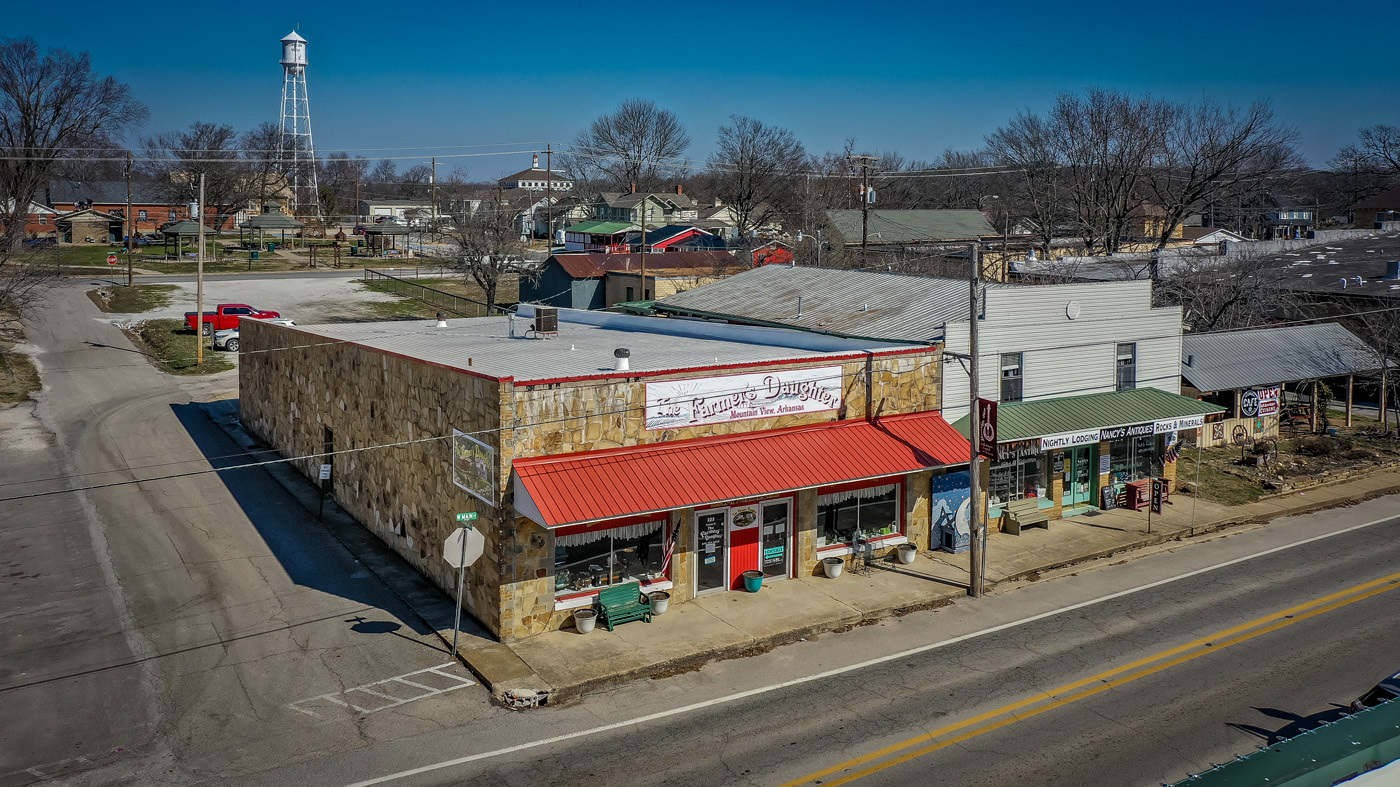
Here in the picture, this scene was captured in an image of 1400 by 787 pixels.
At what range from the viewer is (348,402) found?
85.1 ft

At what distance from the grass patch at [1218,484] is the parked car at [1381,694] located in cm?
→ 1458

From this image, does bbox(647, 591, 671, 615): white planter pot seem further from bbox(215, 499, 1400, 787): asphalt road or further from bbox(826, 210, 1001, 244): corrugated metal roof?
bbox(826, 210, 1001, 244): corrugated metal roof

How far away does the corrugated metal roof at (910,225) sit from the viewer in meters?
83.0

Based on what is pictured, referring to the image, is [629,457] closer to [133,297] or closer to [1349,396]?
[1349,396]

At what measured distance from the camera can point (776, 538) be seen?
2175cm

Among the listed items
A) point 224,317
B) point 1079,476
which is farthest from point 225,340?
point 1079,476

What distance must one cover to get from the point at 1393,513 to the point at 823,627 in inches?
750

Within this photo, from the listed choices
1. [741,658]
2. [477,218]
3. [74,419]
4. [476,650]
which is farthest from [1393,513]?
[477,218]

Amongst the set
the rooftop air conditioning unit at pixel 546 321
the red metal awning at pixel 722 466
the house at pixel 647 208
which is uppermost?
the house at pixel 647 208

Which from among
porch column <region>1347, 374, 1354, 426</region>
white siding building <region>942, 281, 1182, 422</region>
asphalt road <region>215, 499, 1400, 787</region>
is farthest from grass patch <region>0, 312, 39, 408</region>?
porch column <region>1347, 374, 1354, 426</region>

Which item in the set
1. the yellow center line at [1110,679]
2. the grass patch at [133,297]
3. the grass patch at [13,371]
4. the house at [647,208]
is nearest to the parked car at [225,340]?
the grass patch at [13,371]

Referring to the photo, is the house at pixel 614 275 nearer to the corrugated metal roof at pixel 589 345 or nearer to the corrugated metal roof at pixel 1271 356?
the corrugated metal roof at pixel 589 345

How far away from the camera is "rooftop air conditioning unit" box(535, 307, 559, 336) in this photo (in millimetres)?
27031

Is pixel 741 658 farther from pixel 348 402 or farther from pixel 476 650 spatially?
pixel 348 402
